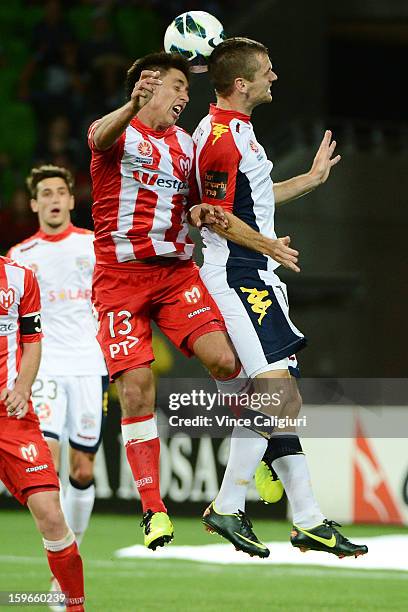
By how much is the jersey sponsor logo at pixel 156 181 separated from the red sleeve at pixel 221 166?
19cm

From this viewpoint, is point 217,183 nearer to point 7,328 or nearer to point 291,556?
point 7,328

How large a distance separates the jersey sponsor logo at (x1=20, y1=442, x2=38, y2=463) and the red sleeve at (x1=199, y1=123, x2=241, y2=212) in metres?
1.56

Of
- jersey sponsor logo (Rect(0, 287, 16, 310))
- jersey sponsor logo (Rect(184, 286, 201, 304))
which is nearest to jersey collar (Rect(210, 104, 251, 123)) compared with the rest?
jersey sponsor logo (Rect(184, 286, 201, 304))

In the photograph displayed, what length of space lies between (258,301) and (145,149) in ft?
3.04

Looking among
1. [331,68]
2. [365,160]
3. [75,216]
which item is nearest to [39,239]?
[75,216]

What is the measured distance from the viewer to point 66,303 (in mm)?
9344

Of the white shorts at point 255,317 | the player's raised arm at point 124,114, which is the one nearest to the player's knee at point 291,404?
the white shorts at point 255,317

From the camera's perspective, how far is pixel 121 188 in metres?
6.57

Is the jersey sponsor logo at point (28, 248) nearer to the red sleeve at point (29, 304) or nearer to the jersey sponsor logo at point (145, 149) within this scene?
the red sleeve at point (29, 304)

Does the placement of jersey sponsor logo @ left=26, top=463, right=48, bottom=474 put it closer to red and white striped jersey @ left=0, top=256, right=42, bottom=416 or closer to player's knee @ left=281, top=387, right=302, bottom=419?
red and white striped jersey @ left=0, top=256, right=42, bottom=416

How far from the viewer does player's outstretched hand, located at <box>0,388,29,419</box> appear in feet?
22.1

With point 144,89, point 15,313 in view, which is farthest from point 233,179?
point 15,313

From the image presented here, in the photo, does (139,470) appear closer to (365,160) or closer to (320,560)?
(320,560)

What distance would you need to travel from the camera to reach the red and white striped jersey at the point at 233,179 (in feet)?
21.2
